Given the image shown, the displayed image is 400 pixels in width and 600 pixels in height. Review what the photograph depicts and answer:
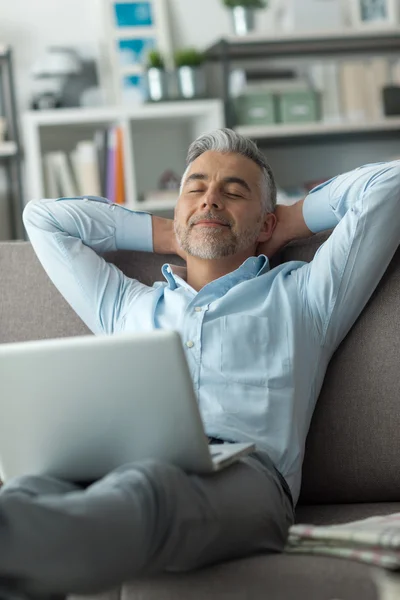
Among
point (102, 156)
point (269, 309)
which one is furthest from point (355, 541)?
point (102, 156)

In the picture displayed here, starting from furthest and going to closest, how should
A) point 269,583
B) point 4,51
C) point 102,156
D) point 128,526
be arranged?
point 102,156 → point 4,51 → point 269,583 → point 128,526

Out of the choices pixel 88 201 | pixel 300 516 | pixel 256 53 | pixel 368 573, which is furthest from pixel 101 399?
pixel 256 53

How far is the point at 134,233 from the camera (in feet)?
7.18

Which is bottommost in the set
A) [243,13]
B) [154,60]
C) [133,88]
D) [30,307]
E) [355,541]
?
[355,541]

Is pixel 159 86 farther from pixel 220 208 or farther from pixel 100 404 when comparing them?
pixel 100 404

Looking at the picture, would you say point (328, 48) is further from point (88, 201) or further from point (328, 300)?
point (328, 300)

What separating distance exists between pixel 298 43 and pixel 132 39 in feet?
2.25

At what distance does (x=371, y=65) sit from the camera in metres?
4.19

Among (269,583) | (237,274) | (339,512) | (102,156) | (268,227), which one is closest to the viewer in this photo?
(269,583)

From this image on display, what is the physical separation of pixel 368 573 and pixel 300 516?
436 millimetres

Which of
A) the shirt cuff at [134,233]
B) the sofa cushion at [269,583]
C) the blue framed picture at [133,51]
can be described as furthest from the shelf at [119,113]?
the sofa cushion at [269,583]

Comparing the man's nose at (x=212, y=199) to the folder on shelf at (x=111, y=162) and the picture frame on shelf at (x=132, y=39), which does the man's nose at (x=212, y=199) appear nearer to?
the folder on shelf at (x=111, y=162)

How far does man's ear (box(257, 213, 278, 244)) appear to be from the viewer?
215 cm

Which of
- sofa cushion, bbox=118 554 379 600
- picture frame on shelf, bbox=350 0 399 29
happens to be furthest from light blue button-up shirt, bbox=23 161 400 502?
picture frame on shelf, bbox=350 0 399 29
